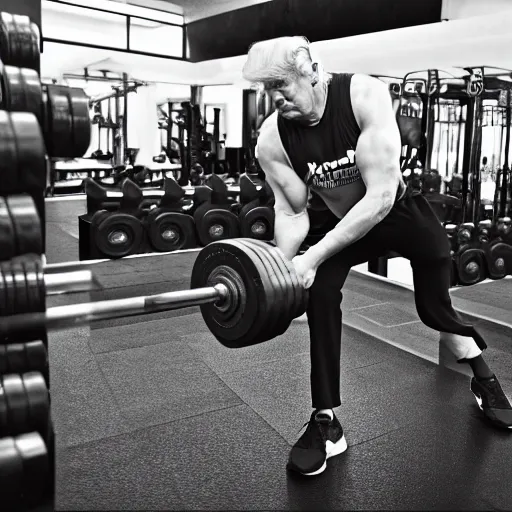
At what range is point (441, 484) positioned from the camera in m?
1.54

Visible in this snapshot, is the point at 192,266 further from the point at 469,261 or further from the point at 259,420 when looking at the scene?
the point at 259,420

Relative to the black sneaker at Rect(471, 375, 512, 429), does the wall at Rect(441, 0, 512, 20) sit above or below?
above

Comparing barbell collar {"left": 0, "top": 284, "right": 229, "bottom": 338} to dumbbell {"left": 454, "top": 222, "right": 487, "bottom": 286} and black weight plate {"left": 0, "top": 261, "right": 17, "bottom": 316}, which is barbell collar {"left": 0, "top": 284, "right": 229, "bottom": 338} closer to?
black weight plate {"left": 0, "top": 261, "right": 17, "bottom": 316}

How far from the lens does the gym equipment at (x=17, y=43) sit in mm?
1285

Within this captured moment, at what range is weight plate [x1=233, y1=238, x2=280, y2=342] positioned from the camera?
1.17m

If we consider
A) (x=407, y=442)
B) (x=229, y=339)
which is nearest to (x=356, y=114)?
(x=229, y=339)

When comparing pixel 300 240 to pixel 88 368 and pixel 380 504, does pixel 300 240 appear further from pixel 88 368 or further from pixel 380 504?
pixel 88 368

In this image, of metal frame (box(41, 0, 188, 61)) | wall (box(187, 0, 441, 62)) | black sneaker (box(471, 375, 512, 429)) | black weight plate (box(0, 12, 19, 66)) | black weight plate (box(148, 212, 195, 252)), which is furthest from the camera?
metal frame (box(41, 0, 188, 61))

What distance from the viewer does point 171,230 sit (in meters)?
3.99

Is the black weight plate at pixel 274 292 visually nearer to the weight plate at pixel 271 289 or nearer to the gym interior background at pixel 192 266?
the weight plate at pixel 271 289

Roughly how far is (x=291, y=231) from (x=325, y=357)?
14.8 inches

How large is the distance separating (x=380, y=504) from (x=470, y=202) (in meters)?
2.56

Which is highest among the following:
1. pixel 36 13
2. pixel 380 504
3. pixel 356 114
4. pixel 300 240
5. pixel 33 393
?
pixel 36 13

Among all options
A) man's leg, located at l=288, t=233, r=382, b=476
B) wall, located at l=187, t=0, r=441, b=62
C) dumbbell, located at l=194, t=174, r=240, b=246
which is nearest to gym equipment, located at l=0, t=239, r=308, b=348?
man's leg, located at l=288, t=233, r=382, b=476
